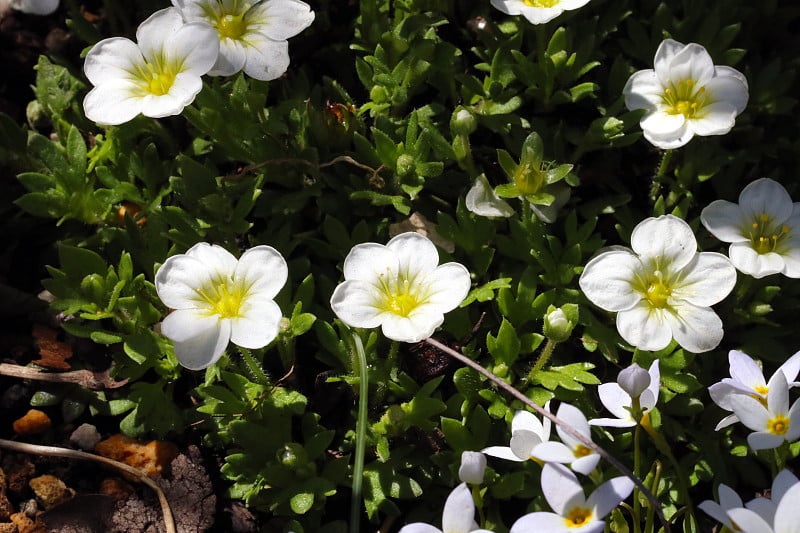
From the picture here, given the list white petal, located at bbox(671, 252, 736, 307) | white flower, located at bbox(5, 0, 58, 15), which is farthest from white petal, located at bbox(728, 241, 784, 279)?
white flower, located at bbox(5, 0, 58, 15)

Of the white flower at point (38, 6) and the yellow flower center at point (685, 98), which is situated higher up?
the white flower at point (38, 6)

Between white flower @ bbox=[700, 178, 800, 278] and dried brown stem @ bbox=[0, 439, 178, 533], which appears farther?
white flower @ bbox=[700, 178, 800, 278]

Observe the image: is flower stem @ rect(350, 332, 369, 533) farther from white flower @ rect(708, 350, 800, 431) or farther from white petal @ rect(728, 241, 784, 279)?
white petal @ rect(728, 241, 784, 279)

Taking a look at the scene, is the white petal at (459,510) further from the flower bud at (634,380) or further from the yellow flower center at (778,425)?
the yellow flower center at (778,425)

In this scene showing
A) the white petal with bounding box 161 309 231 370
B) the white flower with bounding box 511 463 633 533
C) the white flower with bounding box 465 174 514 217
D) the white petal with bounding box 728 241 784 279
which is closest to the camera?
the white flower with bounding box 511 463 633 533

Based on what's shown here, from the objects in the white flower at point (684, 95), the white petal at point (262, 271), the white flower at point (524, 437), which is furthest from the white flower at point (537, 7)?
the white flower at point (524, 437)
